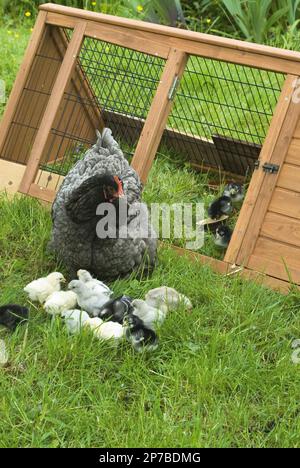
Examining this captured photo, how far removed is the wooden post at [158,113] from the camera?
3.91m

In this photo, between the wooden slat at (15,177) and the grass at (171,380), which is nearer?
the grass at (171,380)

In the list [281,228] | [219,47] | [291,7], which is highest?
[291,7]

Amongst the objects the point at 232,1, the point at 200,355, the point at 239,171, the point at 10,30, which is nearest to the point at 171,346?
the point at 200,355

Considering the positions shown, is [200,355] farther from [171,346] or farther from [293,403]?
[293,403]

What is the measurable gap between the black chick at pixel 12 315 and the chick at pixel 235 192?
1.65 meters

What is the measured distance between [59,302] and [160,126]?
1.23m

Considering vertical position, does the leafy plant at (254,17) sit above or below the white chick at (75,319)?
above

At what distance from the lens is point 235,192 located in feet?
14.3

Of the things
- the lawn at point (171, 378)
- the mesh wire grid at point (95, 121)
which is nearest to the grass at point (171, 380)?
the lawn at point (171, 378)

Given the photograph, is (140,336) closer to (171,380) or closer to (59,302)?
(171,380)
